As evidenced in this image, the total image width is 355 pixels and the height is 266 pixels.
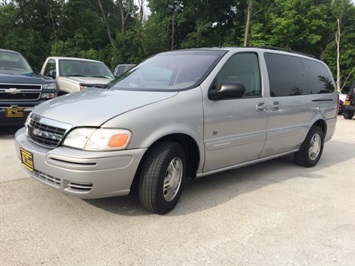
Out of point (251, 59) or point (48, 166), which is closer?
point (48, 166)

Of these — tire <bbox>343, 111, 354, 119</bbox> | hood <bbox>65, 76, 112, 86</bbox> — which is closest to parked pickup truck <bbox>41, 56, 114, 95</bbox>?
hood <bbox>65, 76, 112, 86</bbox>

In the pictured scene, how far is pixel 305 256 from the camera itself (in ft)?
9.89

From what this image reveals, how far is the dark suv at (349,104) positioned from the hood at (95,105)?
13.2 metres

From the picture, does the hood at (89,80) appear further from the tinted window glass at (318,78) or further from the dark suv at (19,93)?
the tinted window glass at (318,78)

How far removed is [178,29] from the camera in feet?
133

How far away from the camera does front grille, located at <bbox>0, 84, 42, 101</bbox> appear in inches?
260

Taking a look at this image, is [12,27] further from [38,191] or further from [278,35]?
[38,191]

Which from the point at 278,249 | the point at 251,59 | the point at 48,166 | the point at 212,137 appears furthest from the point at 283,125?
the point at 48,166

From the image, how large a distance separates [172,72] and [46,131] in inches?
63.4

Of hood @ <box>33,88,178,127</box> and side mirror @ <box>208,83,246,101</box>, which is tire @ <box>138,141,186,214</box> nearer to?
hood @ <box>33,88,178,127</box>

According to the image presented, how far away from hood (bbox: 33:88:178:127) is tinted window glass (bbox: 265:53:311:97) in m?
1.81

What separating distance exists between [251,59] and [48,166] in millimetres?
2846

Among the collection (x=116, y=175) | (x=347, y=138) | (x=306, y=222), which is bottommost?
(x=347, y=138)

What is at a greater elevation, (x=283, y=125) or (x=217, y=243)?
(x=283, y=125)
